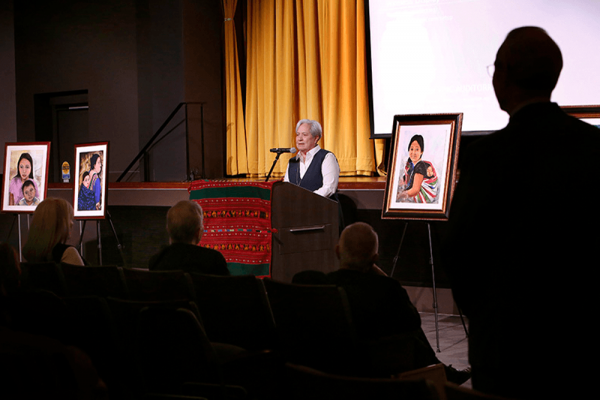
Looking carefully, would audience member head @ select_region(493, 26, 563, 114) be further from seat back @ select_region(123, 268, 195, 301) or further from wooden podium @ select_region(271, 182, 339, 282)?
wooden podium @ select_region(271, 182, 339, 282)

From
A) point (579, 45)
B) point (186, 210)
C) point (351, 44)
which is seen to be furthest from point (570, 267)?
point (351, 44)

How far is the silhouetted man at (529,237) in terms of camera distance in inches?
48.0

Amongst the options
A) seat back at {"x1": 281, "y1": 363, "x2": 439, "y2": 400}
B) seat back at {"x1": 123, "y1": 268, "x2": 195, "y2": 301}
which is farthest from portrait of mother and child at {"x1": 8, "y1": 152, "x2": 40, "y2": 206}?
seat back at {"x1": 281, "y1": 363, "x2": 439, "y2": 400}

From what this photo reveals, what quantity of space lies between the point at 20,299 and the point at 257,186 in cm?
222

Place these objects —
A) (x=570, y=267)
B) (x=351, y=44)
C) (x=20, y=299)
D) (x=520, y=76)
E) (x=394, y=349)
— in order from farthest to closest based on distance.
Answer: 1. (x=351, y=44)
2. (x=394, y=349)
3. (x=20, y=299)
4. (x=520, y=76)
5. (x=570, y=267)

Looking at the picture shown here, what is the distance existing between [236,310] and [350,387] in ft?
3.67

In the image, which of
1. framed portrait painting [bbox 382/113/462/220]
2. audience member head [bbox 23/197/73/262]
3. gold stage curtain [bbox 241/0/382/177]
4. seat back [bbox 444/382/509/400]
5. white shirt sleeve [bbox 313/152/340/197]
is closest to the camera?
seat back [bbox 444/382/509/400]

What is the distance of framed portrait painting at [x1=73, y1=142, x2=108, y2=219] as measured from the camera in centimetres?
554

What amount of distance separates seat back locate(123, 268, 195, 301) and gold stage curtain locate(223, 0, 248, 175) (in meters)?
5.00

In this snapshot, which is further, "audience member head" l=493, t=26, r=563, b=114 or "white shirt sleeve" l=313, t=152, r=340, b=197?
"white shirt sleeve" l=313, t=152, r=340, b=197

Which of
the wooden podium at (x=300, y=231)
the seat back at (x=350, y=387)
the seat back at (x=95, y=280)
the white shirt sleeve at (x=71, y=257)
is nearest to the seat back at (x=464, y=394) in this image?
the seat back at (x=350, y=387)

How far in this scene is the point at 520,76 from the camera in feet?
4.35

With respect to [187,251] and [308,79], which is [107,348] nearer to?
[187,251]

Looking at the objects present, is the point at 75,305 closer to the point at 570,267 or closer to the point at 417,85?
the point at 570,267
